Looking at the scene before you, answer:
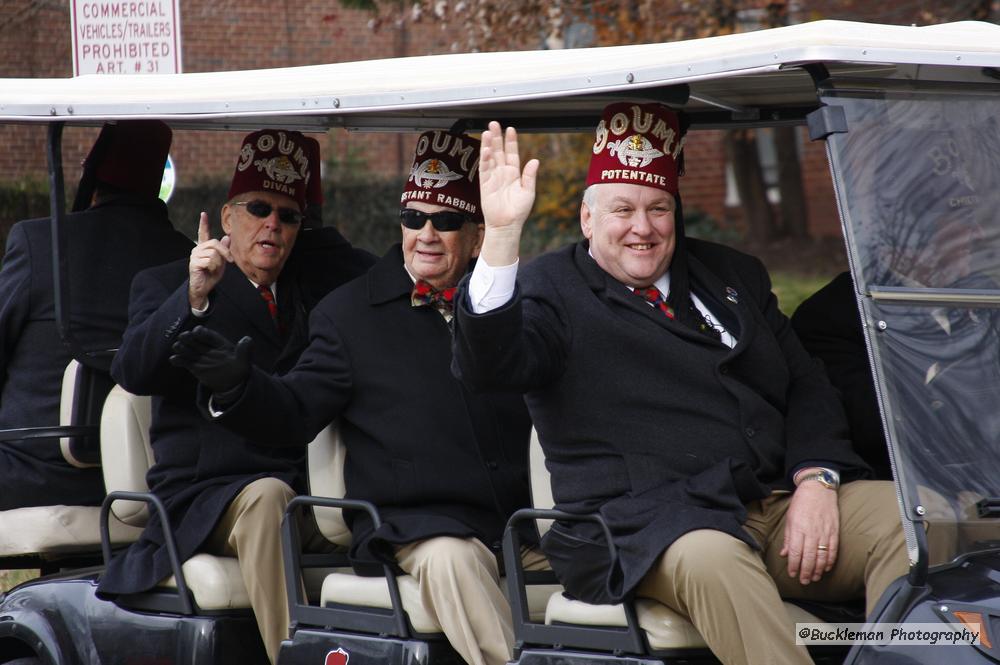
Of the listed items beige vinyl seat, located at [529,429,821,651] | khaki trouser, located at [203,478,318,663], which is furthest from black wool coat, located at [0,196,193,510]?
beige vinyl seat, located at [529,429,821,651]

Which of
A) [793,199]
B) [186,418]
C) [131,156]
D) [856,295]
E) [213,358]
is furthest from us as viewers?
[793,199]

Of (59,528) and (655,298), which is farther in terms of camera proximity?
(59,528)

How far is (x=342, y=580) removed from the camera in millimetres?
3732

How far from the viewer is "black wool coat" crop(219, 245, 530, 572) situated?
3.71m

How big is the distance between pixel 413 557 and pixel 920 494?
1363 mm

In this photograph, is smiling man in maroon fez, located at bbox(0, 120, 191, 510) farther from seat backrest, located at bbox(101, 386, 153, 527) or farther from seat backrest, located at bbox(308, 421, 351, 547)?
seat backrest, located at bbox(308, 421, 351, 547)

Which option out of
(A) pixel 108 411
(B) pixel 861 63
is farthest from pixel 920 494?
(A) pixel 108 411

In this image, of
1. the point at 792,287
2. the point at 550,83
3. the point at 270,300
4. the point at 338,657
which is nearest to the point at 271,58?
the point at 792,287

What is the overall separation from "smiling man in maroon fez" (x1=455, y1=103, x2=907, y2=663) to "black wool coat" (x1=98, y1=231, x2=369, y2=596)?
893mm

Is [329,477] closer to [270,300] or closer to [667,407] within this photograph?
[270,300]

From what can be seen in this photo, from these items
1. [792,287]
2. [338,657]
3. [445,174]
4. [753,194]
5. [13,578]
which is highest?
[445,174]

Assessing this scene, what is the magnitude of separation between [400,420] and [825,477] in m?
1.11

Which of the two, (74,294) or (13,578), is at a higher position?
(74,294)

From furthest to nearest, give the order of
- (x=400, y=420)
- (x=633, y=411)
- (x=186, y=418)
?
(x=186, y=418), (x=400, y=420), (x=633, y=411)
